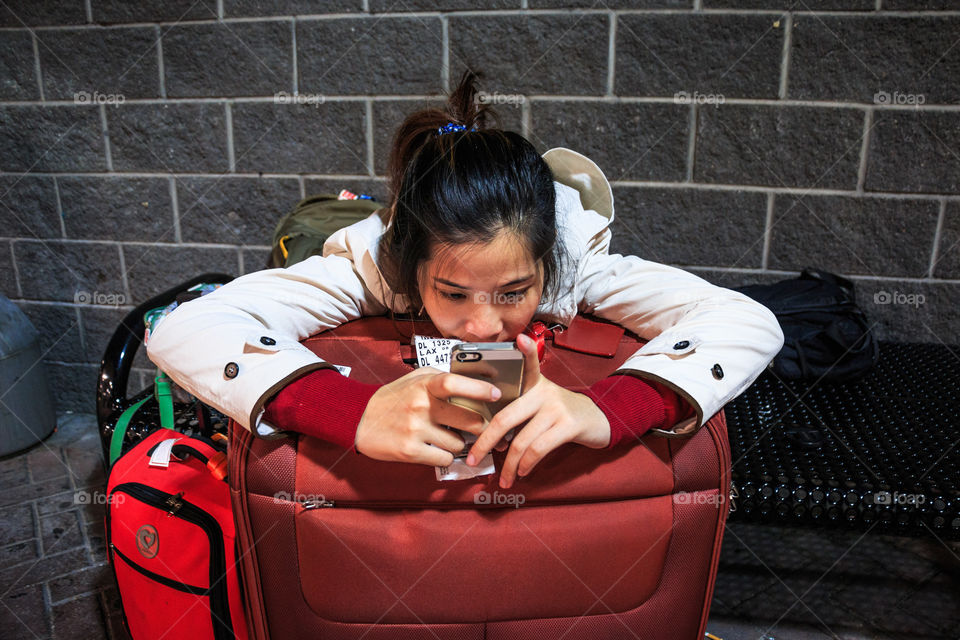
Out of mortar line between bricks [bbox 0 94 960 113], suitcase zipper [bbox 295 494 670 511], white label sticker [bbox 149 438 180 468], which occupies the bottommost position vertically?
white label sticker [bbox 149 438 180 468]

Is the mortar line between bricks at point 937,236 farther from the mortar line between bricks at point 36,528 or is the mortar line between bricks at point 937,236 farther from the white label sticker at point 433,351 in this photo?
the mortar line between bricks at point 36,528

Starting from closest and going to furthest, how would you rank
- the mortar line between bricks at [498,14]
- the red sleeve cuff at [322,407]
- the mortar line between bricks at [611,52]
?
the red sleeve cuff at [322,407], the mortar line between bricks at [498,14], the mortar line between bricks at [611,52]

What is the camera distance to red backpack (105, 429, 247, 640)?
1.30m

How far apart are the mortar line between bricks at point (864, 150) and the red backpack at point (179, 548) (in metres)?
2.09

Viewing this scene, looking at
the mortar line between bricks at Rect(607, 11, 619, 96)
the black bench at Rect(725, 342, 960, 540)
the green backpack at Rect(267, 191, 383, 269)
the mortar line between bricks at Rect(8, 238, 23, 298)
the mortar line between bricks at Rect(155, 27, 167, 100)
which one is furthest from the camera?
the mortar line between bricks at Rect(8, 238, 23, 298)

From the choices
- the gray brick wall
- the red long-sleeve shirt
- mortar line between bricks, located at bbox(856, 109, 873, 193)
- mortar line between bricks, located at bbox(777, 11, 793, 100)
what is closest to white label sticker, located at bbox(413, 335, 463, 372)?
the red long-sleeve shirt

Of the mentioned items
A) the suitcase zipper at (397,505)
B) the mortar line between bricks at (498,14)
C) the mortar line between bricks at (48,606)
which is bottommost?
the mortar line between bricks at (48,606)

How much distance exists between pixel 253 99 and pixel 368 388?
1.73m

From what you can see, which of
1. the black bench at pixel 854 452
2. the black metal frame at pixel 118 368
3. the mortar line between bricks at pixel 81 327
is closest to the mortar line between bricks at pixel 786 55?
the black bench at pixel 854 452

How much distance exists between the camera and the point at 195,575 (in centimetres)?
132

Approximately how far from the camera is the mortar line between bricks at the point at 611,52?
2168 mm

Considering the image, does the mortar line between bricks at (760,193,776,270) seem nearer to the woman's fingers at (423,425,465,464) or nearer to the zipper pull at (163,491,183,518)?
the woman's fingers at (423,425,465,464)

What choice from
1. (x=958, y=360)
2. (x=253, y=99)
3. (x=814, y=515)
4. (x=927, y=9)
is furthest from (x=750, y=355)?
(x=253, y=99)

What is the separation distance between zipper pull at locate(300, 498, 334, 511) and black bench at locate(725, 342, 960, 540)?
2.94 feet
